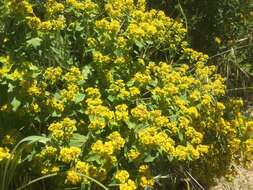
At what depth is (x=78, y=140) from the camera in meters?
2.79

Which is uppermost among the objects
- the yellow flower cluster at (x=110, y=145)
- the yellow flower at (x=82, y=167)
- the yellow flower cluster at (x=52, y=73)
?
the yellow flower cluster at (x=52, y=73)

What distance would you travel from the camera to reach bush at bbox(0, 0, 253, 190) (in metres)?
2.71

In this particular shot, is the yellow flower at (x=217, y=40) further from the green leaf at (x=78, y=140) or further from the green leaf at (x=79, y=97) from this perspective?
the green leaf at (x=78, y=140)

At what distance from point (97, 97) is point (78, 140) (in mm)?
237

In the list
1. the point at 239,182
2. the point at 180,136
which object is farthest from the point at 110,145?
the point at 239,182

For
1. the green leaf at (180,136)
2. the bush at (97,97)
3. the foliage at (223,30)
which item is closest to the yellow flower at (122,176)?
the bush at (97,97)

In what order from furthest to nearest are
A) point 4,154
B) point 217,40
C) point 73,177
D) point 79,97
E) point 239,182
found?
point 217,40 → point 239,182 → point 79,97 → point 4,154 → point 73,177

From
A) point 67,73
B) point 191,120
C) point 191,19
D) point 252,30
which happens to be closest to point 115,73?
point 67,73

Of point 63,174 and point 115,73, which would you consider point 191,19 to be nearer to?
point 115,73

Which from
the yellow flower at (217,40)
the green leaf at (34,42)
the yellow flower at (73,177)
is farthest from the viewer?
the yellow flower at (217,40)

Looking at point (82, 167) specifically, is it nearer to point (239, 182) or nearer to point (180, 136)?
point (180, 136)

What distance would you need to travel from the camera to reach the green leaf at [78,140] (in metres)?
2.77

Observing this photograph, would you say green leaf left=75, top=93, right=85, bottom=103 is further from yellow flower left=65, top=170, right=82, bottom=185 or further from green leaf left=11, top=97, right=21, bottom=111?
yellow flower left=65, top=170, right=82, bottom=185

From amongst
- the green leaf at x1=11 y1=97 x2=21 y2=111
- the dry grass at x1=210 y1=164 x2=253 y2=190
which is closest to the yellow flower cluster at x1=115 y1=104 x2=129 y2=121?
the green leaf at x1=11 y1=97 x2=21 y2=111
